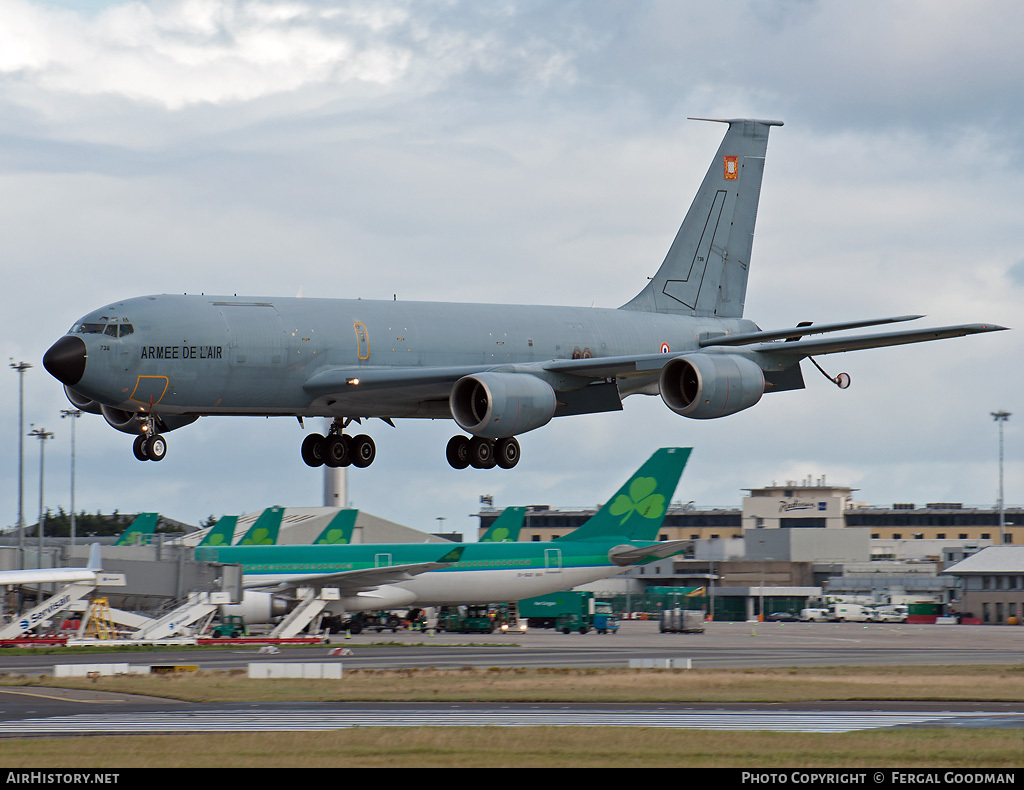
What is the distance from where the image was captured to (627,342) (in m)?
57.9

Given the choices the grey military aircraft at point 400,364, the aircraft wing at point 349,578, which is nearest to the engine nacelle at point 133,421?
the grey military aircraft at point 400,364

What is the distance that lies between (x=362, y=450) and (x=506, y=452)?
17.1ft

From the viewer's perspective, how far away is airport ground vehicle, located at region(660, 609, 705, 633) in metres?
100

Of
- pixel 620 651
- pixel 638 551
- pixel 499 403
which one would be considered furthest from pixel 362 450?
pixel 638 551

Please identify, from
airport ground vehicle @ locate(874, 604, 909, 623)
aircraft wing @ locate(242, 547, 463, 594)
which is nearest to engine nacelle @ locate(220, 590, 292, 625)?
aircraft wing @ locate(242, 547, 463, 594)

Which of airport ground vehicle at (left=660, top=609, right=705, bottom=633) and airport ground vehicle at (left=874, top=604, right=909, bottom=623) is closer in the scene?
airport ground vehicle at (left=660, top=609, right=705, bottom=633)

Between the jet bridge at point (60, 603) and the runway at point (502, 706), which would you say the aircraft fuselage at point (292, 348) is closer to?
the runway at point (502, 706)

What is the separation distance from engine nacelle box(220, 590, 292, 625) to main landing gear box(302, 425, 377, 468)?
3208cm

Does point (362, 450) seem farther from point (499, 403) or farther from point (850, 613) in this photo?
point (850, 613)

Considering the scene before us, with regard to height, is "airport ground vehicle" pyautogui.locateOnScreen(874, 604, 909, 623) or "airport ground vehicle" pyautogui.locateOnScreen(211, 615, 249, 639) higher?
"airport ground vehicle" pyautogui.locateOnScreen(211, 615, 249, 639)

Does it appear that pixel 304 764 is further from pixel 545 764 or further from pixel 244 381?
pixel 244 381

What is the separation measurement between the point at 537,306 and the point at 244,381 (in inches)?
509

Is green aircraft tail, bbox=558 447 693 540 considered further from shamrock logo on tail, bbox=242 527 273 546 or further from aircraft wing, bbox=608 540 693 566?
shamrock logo on tail, bbox=242 527 273 546
